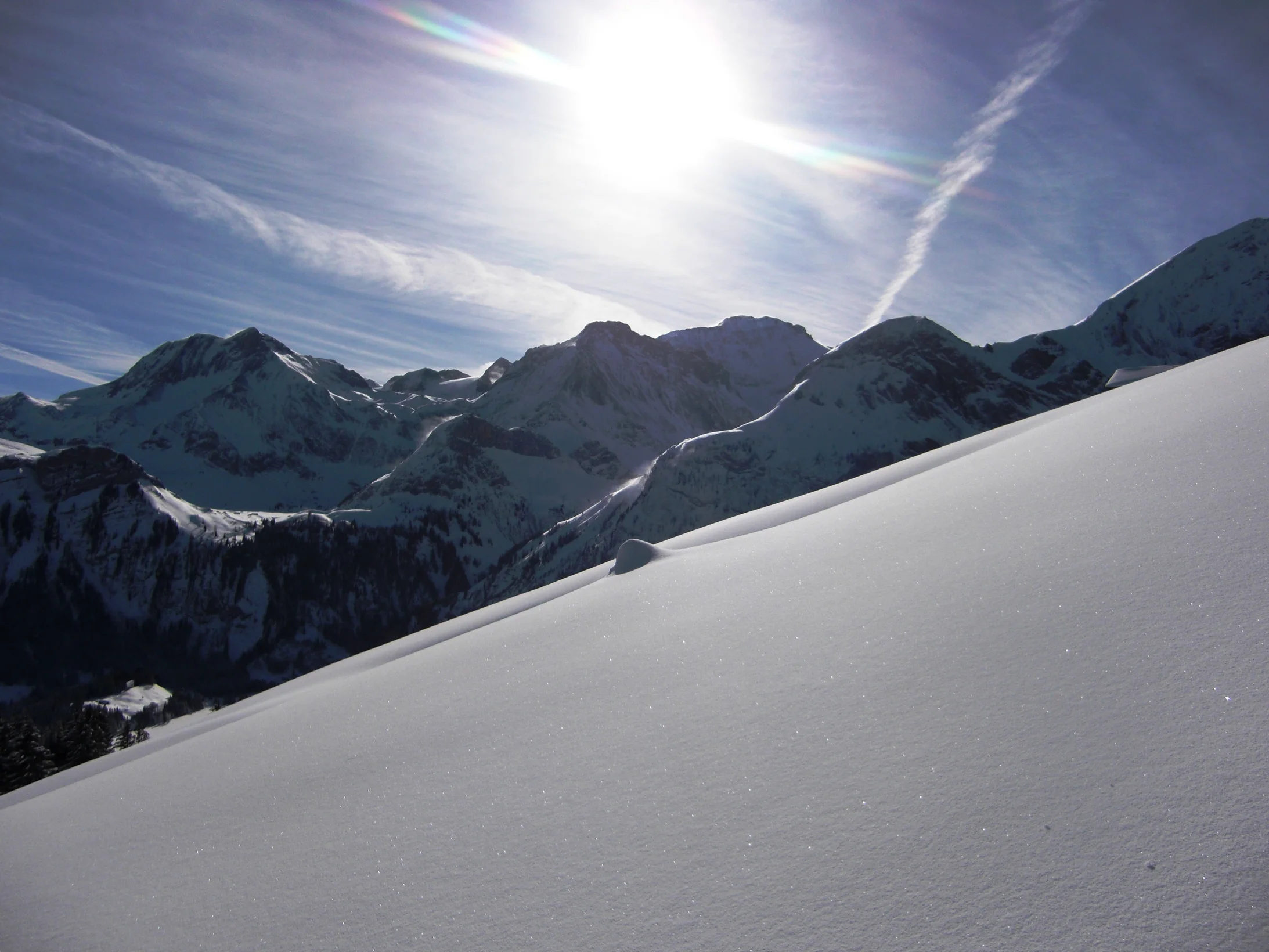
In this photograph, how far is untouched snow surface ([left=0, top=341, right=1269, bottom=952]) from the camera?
113 inches

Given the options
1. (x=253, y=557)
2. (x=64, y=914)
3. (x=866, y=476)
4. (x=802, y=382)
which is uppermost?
(x=802, y=382)

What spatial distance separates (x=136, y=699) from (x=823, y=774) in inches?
4043

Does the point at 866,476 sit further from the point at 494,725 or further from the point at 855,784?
the point at 855,784

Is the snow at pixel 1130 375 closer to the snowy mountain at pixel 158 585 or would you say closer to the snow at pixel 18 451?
the snowy mountain at pixel 158 585

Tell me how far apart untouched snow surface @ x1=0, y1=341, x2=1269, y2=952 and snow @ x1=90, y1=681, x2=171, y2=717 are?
82280 millimetres

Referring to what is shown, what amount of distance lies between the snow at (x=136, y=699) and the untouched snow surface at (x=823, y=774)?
82.3 meters

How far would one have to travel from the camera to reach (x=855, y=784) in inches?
144

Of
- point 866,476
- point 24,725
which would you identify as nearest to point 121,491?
point 24,725

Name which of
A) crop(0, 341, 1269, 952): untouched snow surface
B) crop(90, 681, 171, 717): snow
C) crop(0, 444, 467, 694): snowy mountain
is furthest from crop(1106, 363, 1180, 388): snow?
crop(0, 444, 467, 694): snowy mountain

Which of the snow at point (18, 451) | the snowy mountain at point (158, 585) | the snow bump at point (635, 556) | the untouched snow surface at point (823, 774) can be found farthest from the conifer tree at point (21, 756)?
the snow at point (18, 451)

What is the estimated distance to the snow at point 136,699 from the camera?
75.1m

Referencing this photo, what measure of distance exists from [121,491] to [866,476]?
218m

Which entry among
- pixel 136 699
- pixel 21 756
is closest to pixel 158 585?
pixel 136 699

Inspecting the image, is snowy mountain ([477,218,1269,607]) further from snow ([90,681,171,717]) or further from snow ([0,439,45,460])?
snow ([0,439,45,460])
